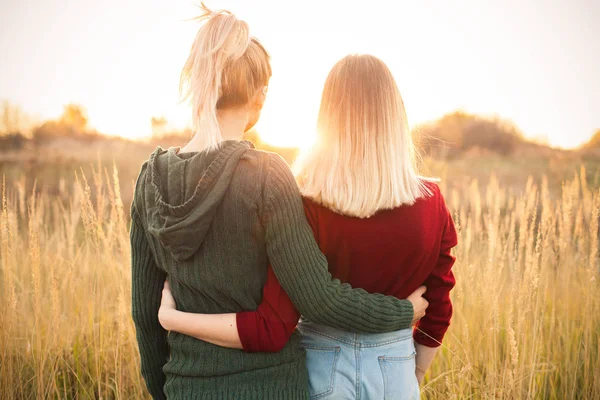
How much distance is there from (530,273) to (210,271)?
1.65m

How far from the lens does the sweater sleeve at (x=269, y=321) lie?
55.2 inches

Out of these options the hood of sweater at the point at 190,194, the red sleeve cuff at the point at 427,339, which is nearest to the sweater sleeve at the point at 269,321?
the hood of sweater at the point at 190,194

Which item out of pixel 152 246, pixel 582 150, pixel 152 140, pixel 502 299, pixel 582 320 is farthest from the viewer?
pixel 152 140

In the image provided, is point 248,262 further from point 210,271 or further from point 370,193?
point 370,193

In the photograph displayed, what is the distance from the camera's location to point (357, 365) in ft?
4.99

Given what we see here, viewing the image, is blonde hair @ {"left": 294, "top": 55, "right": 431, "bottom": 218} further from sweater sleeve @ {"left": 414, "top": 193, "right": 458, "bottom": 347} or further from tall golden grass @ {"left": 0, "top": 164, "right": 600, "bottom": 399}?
tall golden grass @ {"left": 0, "top": 164, "right": 600, "bottom": 399}

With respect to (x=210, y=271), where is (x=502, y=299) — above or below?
below

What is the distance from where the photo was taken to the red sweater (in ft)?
4.67

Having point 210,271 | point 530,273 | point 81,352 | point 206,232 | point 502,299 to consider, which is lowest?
point 81,352

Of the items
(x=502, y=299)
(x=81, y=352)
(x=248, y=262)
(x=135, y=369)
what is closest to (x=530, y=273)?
(x=502, y=299)

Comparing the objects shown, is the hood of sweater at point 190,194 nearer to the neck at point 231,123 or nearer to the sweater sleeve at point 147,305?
the neck at point 231,123

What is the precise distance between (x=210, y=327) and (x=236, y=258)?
8.5 inches

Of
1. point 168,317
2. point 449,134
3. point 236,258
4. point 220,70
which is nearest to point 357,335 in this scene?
point 236,258

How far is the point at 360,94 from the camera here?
1.58 m
